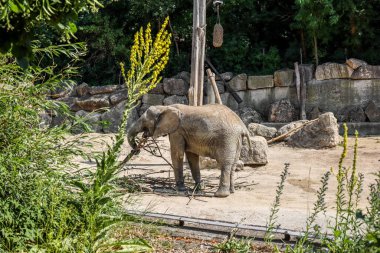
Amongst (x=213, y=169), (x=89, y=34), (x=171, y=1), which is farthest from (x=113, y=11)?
(x=213, y=169)

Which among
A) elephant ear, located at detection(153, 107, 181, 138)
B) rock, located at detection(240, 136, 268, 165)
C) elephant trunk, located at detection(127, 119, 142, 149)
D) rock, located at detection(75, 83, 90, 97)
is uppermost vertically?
rock, located at detection(75, 83, 90, 97)

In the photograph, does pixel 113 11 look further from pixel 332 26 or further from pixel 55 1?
pixel 55 1

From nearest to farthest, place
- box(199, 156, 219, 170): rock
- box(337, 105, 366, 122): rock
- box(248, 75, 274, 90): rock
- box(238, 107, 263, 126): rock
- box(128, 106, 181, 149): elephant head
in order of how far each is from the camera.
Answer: box(128, 106, 181, 149): elephant head → box(199, 156, 219, 170): rock → box(337, 105, 366, 122): rock → box(238, 107, 263, 126): rock → box(248, 75, 274, 90): rock

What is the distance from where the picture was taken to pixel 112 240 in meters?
3.13

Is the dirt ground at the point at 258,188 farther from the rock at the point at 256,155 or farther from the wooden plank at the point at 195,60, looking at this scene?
the wooden plank at the point at 195,60

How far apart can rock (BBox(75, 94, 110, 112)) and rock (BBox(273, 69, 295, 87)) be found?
15.7ft

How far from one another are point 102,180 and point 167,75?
1322 cm

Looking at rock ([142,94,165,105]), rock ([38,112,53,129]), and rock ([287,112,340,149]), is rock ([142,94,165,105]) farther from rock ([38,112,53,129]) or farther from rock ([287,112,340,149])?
rock ([287,112,340,149])

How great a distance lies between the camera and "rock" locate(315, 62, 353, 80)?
1330 centimetres

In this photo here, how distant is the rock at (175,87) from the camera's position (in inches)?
572

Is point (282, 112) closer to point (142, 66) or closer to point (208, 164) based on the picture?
point (208, 164)

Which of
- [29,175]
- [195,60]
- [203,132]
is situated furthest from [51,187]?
[195,60]

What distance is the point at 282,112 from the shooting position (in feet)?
44.8

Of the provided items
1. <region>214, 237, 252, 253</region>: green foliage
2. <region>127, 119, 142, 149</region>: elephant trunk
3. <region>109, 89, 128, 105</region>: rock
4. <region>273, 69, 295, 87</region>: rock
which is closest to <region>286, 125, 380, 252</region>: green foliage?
<region>214, 237, 252, 253</region>: green foliage
